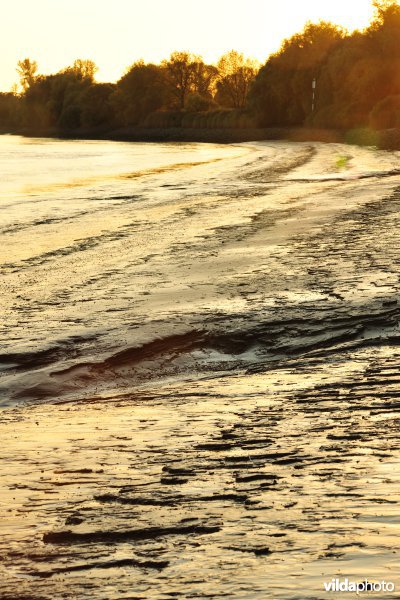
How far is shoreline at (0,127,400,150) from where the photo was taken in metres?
42.4

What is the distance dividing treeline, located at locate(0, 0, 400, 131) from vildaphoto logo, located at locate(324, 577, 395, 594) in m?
48.1

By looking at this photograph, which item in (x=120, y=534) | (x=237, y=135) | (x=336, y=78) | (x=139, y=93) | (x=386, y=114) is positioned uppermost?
(x=139, y=93)

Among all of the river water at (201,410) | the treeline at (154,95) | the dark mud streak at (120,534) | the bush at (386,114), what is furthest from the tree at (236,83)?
the dark mud streak at (120,534)

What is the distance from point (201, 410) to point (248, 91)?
252ft

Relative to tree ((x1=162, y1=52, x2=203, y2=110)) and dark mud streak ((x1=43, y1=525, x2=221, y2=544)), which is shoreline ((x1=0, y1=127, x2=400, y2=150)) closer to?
tree ((x1=162, y1=52, x2=203, y2=110))

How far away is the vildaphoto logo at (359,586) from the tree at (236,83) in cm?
9833

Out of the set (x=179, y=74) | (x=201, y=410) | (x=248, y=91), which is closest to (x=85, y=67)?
(x=179, y=74)

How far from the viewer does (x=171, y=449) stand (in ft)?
13.6

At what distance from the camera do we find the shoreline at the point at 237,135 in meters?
42.4

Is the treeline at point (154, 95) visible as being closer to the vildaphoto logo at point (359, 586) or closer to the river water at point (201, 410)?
the river water at point (201, 410)

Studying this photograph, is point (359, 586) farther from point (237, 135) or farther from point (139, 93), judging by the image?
point (139, 93)

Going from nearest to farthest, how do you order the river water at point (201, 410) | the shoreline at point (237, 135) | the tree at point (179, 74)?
the river water at point (201, 410)
the shoreline at point (237, 135)
the tree at point (179, 74)

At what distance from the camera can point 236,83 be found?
329ft

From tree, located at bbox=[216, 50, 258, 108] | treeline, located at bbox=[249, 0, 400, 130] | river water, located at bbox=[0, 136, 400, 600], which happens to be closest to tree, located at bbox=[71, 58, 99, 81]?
tree, located at bbox=[216, 50, 258, 108]
